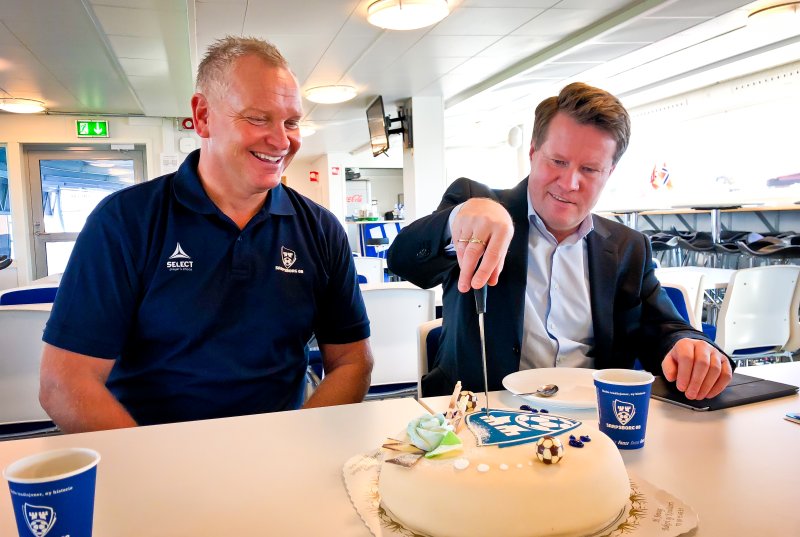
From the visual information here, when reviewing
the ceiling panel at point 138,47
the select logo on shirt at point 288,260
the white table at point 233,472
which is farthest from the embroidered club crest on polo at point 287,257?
the ceiling panel at point 138,47

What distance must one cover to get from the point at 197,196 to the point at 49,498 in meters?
1.08

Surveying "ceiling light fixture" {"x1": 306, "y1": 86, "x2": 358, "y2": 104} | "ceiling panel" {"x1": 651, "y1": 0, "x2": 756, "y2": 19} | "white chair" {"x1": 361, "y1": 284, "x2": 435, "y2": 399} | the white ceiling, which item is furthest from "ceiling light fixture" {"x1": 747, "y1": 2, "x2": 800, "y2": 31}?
"white chair" {"x1": 361, "y1": 284, "x2": 435, "y2": 399}

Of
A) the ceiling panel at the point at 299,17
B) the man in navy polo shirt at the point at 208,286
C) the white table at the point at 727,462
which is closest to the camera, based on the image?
the white table at the point at 727,462

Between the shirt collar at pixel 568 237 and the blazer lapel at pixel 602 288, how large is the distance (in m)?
0.03

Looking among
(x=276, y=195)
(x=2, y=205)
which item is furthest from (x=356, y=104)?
(x=276, y=195)

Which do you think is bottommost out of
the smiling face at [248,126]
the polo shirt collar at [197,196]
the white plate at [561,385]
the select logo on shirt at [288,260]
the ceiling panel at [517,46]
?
the white plate at [561,385]

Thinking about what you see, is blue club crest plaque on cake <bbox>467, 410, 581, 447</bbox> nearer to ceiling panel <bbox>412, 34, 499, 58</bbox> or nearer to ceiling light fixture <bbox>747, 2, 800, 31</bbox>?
ceiling panel <bbox>412, 34, 499, 58</bbox>

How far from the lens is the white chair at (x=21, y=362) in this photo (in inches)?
89.4

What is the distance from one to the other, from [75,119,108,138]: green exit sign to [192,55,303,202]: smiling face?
6963 millimetres

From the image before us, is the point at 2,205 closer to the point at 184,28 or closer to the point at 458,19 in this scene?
the point at 184,28

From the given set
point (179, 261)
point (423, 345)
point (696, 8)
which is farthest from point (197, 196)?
point (696, 8)

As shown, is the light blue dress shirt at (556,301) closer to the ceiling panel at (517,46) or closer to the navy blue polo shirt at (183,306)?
the navy blue polo shirt at (183,306)

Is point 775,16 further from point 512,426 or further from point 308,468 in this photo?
point 308,468

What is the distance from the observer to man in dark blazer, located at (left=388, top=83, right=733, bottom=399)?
158 centimetres
